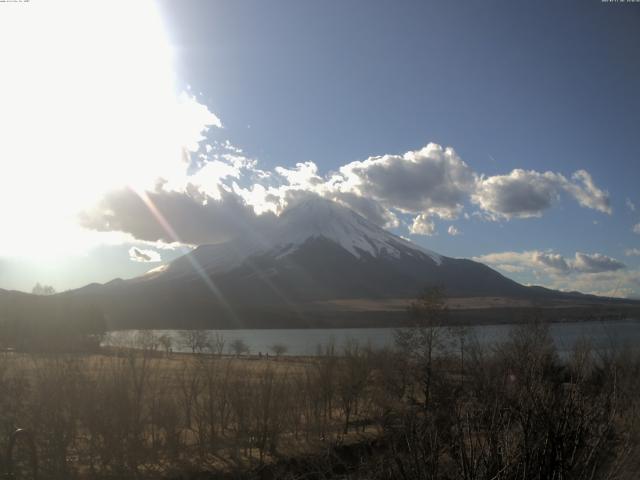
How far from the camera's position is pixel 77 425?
17688 mm

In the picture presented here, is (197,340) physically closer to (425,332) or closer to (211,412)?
(425,332)

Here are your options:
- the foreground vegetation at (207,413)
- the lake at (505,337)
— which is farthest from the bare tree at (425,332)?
the lake at (505,337)

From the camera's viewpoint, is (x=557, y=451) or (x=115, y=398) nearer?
(x=557, y=451)

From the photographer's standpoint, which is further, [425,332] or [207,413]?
[425,332]

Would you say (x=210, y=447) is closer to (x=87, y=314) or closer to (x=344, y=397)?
(x=344, y=397)

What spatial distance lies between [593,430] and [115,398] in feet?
56.4

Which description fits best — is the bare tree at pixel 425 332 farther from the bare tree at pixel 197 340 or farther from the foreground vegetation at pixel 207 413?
the bare tree at pixel 197 340

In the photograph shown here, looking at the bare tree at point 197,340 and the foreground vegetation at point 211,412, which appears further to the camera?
the bare tree at point 197,340

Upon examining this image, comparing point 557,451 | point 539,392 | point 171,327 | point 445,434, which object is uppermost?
point 539,392

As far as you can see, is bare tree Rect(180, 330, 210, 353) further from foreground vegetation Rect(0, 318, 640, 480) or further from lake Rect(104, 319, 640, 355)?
foreground vegetation Rect(0, 318, 640, 480)

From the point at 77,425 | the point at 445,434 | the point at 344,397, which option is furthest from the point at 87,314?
the point at 445,434

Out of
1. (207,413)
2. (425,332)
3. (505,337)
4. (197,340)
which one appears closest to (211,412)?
(207,413)

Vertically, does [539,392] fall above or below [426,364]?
above

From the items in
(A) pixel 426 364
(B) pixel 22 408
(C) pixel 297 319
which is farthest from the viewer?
(C) pixel 297 319
